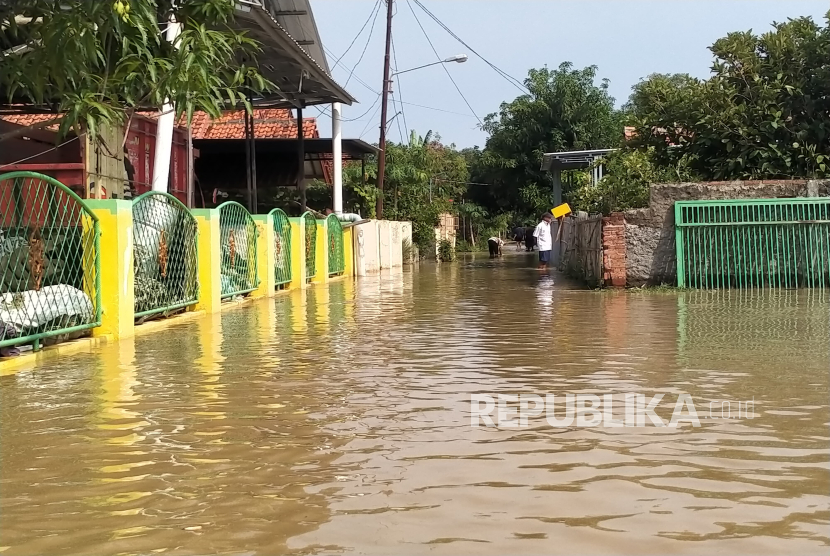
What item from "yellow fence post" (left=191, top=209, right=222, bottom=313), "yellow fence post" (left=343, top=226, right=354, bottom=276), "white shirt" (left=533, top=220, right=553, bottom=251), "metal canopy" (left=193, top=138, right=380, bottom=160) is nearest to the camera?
"yellow fence post" (left=191, top=209, right=222, bottom=313)

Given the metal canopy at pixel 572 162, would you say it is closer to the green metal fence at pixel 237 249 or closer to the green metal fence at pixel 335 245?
the green metal fence at pixel 335 245

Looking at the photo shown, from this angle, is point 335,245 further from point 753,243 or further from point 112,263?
point 112,263

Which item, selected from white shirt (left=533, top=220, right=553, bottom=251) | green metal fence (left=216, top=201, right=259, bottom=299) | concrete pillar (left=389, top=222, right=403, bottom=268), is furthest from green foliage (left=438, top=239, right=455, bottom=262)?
green metal fence (left=216, top=201, right=259, bottom=299)

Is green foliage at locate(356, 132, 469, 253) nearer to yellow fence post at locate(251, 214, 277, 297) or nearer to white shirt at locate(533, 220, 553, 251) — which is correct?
white shirt at locate(533, 220, 553, 251)

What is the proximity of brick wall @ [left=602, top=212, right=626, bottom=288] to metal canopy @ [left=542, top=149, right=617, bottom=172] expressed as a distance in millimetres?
10687

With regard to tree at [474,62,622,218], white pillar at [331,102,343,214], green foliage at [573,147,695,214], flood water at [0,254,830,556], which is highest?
tree at [474,62,622,218]

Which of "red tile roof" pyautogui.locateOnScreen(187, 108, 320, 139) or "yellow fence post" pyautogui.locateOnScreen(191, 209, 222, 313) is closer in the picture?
"yellow fence post" pyautogui.locateOnScreen(191, 209, 222, 313)

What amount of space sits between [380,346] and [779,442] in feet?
14.8

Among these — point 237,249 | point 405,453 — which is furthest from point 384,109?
point 405,453

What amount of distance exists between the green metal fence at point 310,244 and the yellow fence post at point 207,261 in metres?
6.30

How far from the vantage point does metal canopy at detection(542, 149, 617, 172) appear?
85.5 ft

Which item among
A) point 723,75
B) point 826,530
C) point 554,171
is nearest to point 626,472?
point 826,530

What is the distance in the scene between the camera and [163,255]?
33.6 feet

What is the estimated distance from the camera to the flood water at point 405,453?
3.18m
